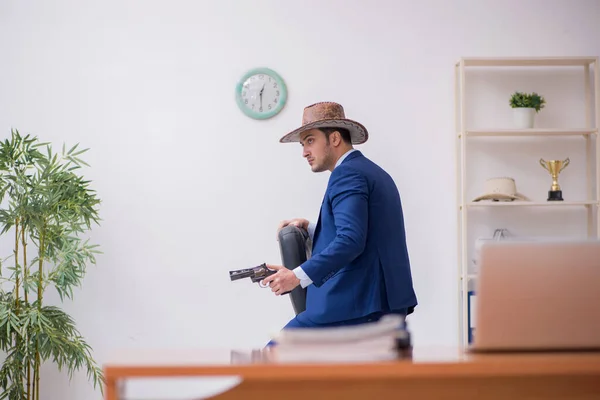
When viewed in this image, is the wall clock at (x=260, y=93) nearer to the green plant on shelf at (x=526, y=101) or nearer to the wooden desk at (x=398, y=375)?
the green plant on shelf at (x=526, y=101)

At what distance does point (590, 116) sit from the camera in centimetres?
467

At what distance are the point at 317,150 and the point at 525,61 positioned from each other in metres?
1.84

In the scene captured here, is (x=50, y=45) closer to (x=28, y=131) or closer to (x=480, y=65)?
(x=28, y=131)

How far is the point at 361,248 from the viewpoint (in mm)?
2904

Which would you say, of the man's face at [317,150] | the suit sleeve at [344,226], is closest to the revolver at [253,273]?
the suit sleeve at [344,226]

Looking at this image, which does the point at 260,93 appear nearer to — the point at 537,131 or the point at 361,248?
the point at 537,131

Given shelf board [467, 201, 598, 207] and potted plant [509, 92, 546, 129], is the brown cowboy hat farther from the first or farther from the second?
potted plant [509, 92, 546, 129]

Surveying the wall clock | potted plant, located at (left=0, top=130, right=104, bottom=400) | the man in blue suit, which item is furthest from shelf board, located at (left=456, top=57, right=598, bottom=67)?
potted plant, located at (left=0, top=130, right=104, bottom=400)

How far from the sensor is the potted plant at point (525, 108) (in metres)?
4.52

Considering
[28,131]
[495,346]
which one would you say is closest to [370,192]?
[495,346]

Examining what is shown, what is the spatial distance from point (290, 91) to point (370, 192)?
68.8 inches

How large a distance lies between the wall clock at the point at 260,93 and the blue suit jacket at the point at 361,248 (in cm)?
163

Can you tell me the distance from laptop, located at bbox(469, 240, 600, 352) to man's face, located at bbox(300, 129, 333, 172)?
1.85 metres

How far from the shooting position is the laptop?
1463mm
